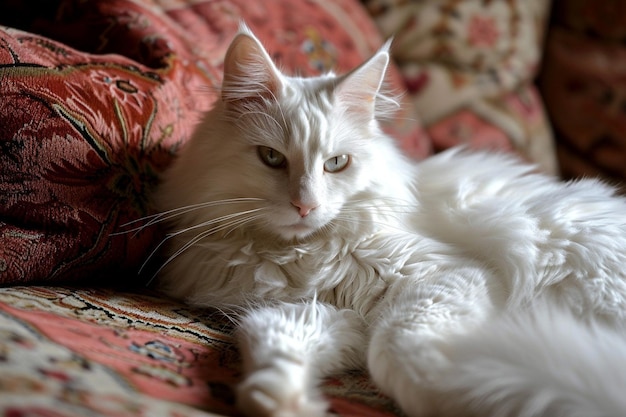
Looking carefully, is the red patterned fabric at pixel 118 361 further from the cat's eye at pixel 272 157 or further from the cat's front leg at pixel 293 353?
the cat's eye at pixel 272 157

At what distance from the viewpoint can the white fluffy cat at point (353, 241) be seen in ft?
3.19

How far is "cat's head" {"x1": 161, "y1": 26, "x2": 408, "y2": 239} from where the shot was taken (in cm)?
110

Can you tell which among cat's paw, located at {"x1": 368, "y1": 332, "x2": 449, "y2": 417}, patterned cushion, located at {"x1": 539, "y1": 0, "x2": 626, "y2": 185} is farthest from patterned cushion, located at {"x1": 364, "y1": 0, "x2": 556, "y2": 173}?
cat's paw, located at {"x1": 368, "y1": 332, "x2": 449, "y2": 417}

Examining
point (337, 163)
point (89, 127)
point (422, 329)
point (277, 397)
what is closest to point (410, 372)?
point (422, 329)

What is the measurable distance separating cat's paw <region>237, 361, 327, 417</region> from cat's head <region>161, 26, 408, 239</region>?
13.8 inches

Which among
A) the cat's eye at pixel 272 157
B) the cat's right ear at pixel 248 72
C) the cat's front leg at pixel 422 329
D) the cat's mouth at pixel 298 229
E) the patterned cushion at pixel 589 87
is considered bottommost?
the cat's front leg at pixel 422 329

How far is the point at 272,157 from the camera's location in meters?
1.14

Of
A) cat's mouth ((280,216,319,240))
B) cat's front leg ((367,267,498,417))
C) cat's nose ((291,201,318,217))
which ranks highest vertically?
cat's nose ((291,201,318,217))

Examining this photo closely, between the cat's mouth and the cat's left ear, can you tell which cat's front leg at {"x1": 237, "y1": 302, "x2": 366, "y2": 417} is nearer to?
the cat's mouth

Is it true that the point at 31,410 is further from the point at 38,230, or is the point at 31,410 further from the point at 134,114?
the point at 134,114

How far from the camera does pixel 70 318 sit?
0.92m

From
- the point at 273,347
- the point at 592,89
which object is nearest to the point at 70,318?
the point at 273,347

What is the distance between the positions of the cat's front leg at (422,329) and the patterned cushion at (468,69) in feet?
4.20

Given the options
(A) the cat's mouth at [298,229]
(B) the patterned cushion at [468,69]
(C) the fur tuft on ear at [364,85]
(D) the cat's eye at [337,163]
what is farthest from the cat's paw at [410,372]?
(B) the patterned cushion at [468,69]
